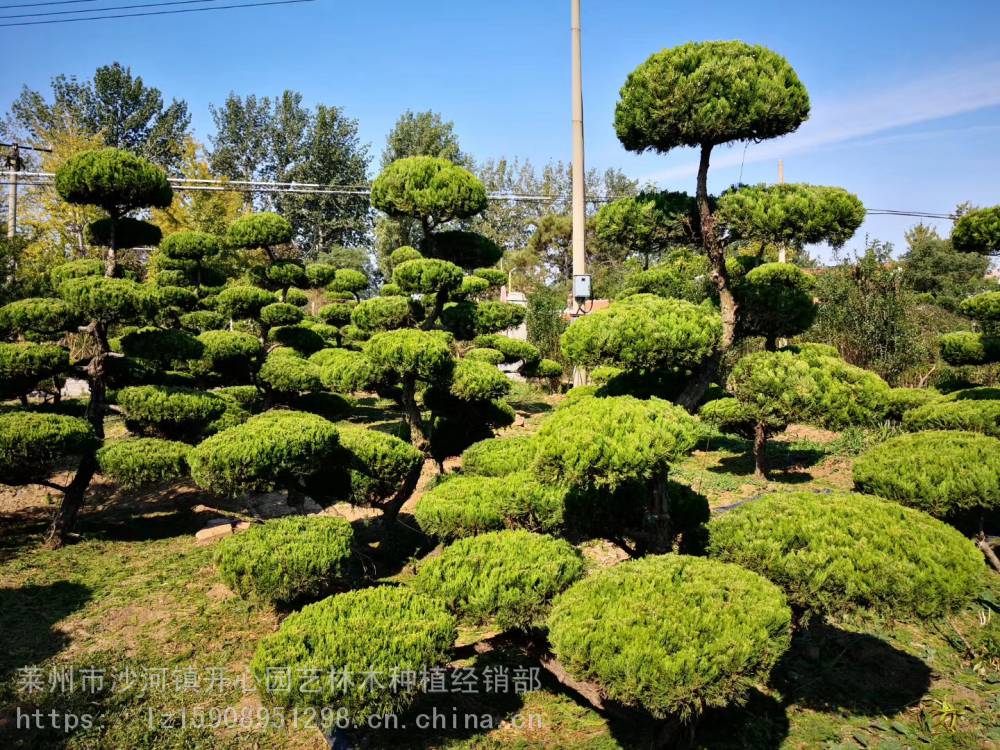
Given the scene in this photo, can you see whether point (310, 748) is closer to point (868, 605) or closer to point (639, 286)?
point (868, 605)

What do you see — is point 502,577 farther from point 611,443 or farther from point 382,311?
point 382,311

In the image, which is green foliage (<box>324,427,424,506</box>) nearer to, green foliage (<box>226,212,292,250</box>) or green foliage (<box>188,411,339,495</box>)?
green foliage (<box>188,411,339,495</box>)

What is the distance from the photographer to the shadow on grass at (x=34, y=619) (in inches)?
150

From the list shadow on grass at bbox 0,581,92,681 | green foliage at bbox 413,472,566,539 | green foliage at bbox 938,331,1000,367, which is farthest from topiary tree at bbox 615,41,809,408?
shadow on grass at bbox 0,581,92,681

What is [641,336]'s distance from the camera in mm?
3854

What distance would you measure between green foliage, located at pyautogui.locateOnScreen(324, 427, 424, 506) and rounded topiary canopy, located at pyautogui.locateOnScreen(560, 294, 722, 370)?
5.98 ft

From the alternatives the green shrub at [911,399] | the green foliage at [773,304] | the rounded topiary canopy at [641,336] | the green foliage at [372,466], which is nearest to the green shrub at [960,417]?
the green shrub at [911,399]

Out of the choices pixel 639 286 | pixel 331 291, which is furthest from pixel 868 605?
pixel 331 291

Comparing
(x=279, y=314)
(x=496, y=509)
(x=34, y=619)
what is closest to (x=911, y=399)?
(x=496, y=509)

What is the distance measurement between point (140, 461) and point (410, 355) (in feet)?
8.38

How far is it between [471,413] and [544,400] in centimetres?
738

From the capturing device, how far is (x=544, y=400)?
13742mm

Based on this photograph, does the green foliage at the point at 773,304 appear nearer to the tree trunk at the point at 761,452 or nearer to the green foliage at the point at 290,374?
the tree trunk at the point at 761,452

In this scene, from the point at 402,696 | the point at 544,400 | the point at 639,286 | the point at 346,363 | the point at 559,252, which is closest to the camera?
the point at 402,696
